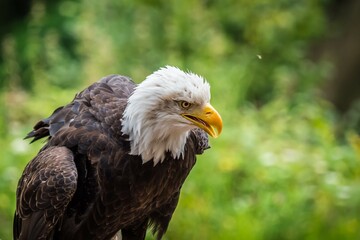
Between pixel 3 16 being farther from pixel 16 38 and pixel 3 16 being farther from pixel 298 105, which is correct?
pixel 298 105

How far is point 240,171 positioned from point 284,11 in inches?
120

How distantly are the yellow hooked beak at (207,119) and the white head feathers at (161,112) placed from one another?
Result: 0.11 ft

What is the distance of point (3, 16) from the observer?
13273 mm

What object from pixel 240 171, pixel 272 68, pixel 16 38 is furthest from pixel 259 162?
pixel 16 38

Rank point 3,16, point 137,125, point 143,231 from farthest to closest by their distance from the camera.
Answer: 1. point 3,16
2. point 143,231
3. point 137,125

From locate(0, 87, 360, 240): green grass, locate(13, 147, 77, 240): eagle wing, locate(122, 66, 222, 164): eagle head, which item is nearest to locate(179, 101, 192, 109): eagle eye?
locate(122, 66, 222, 164): eagle head

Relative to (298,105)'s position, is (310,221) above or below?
below

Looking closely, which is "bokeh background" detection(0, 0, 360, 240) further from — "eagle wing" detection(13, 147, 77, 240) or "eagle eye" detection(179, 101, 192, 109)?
"eagle eye" detection(179, 101, 192, 109)

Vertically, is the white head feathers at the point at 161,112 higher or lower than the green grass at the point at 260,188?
lower

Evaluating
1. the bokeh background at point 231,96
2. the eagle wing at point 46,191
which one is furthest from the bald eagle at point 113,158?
the bokeh background at point 231,96

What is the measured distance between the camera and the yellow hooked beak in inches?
180

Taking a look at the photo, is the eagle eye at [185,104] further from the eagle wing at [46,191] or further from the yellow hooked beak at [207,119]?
the eagle wing at [46,191]

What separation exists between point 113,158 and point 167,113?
444mm

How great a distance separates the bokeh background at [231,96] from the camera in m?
7.26
